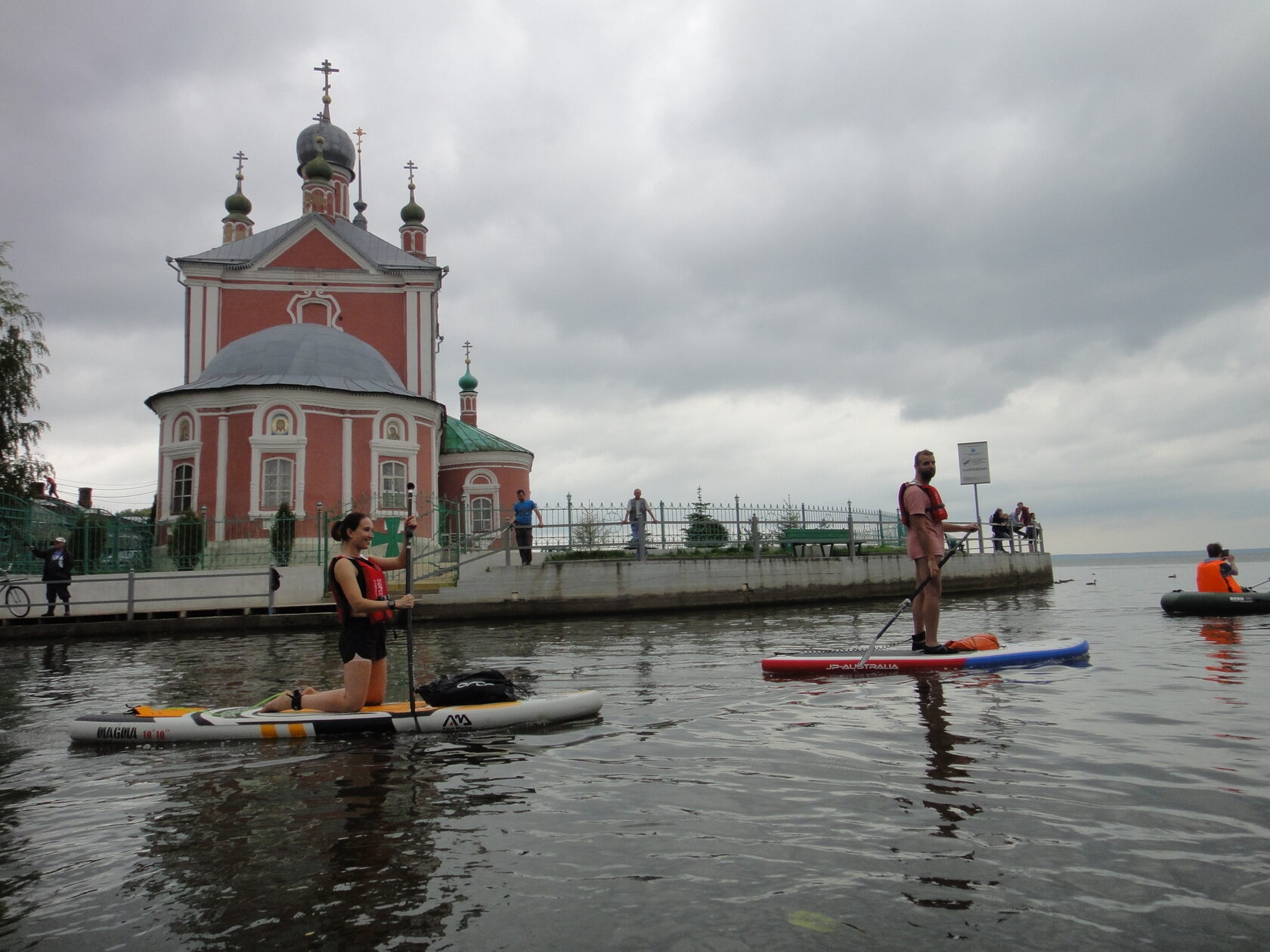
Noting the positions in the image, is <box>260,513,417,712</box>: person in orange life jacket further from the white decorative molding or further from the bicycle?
the white decorative molding

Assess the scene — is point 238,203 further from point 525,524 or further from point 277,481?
point 525,524

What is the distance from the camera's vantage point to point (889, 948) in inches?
108

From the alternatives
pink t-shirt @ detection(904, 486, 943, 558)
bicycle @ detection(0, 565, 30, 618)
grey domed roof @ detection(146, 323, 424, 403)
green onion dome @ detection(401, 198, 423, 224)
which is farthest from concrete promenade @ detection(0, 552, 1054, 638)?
green onion dome @ detection(401, 198, 423, 224)

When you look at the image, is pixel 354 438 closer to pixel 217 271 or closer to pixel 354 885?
pixel 217 271

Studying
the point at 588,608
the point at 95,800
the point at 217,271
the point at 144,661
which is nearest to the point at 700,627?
the point at 588,608

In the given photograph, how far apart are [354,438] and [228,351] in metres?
5.16

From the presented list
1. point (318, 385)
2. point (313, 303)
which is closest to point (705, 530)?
point (318, 385)

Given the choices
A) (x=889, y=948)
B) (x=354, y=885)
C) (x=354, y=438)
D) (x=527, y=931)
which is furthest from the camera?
(x=354, y=438)

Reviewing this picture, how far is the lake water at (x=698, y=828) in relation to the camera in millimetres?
2951

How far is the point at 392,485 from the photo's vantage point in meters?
27.5

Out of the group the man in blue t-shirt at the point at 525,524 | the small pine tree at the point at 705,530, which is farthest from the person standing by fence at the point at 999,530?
the man in blue t-shirt at the point at 525,524

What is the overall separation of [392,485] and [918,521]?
21.3 metres

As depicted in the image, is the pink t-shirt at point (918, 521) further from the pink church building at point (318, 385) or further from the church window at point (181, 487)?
the church window at point (181, 487)

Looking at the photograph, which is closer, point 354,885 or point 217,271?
point 354,885
